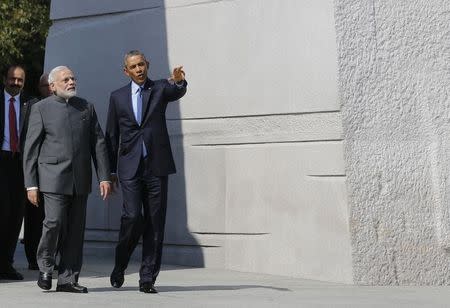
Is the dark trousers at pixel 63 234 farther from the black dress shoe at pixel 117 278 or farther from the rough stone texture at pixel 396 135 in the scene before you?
the rough stone texture at pixel 396 135

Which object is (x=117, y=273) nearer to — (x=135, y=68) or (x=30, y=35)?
(x=135, y=68)

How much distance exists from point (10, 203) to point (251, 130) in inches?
89.9

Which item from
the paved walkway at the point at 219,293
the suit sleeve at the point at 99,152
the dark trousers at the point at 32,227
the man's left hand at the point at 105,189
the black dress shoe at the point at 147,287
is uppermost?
the suit sleeve at the point at 99,152

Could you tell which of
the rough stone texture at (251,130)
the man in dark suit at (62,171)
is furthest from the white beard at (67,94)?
the rough stone texture at (251,130)

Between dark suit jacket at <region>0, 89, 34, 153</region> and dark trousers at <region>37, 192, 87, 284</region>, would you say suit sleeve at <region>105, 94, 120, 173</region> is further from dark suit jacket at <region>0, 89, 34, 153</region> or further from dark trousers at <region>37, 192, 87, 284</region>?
dark suit jacket at <region>0, 89, 34, 153</region>

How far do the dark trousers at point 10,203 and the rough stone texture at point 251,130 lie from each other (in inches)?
71.8

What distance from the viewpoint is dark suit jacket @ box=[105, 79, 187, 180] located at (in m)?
10.2

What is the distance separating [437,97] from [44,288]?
3.98m

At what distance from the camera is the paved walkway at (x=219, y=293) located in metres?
9.65

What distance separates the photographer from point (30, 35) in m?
29.1

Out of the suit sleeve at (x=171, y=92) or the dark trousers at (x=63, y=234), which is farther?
the suit sleeve at (x=171, y=92)

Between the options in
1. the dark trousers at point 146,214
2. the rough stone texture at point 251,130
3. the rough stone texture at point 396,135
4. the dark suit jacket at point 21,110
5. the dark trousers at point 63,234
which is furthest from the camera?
the rough stone texture at point 251,130

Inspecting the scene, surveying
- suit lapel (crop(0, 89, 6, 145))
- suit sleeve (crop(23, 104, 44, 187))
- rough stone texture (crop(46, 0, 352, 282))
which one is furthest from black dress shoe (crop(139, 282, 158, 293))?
suit lapel (crop(0, 89, 6, 145))

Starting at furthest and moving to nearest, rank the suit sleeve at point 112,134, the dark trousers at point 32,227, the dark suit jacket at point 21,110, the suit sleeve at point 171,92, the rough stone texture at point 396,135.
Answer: the dark trousers at point 32,227
the rough stone texture at point 396,135
the dark suit jacket at point 21,110
the suit sleeve at point 112,134
the suit sleeve at point 171,92
